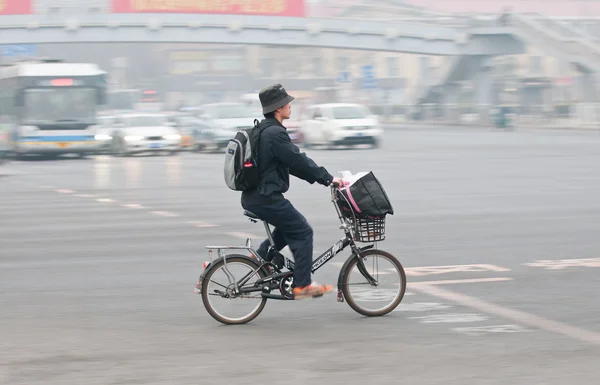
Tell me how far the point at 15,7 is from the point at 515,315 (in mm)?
69348

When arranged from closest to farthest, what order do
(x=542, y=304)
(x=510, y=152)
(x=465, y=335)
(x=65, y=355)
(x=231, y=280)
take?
1. (x=65, y=355)
2. (x=465, y=335)
3. (x=231, y=280)
4. (x=542, y=304)
5. (x=510, y=152)

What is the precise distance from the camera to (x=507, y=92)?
Answer: 7738 cm

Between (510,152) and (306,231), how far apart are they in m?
25.8

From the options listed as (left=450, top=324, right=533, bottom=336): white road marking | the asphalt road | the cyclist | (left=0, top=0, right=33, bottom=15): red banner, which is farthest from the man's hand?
(left=0, top=0, right=33, bottom=15): red banner

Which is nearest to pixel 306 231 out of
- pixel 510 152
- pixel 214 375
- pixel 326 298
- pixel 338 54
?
pixel 326 298

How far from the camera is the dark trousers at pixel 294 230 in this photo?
7727 millimetres

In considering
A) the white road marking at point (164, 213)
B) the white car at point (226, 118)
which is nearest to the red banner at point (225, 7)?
the white car at point (226, 118)

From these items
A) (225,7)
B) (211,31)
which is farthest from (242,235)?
(225,7)

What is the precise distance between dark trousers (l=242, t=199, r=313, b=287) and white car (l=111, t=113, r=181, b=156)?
29179 millimetres

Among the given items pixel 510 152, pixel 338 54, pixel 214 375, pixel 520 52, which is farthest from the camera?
pixel 338 54

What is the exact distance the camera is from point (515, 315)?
8.00m

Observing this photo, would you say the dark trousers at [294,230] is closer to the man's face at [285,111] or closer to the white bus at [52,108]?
the man's face at [285,111]

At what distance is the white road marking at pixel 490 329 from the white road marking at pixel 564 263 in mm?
3025

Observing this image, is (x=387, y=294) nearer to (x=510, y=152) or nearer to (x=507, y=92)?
(x=510, y=152)
